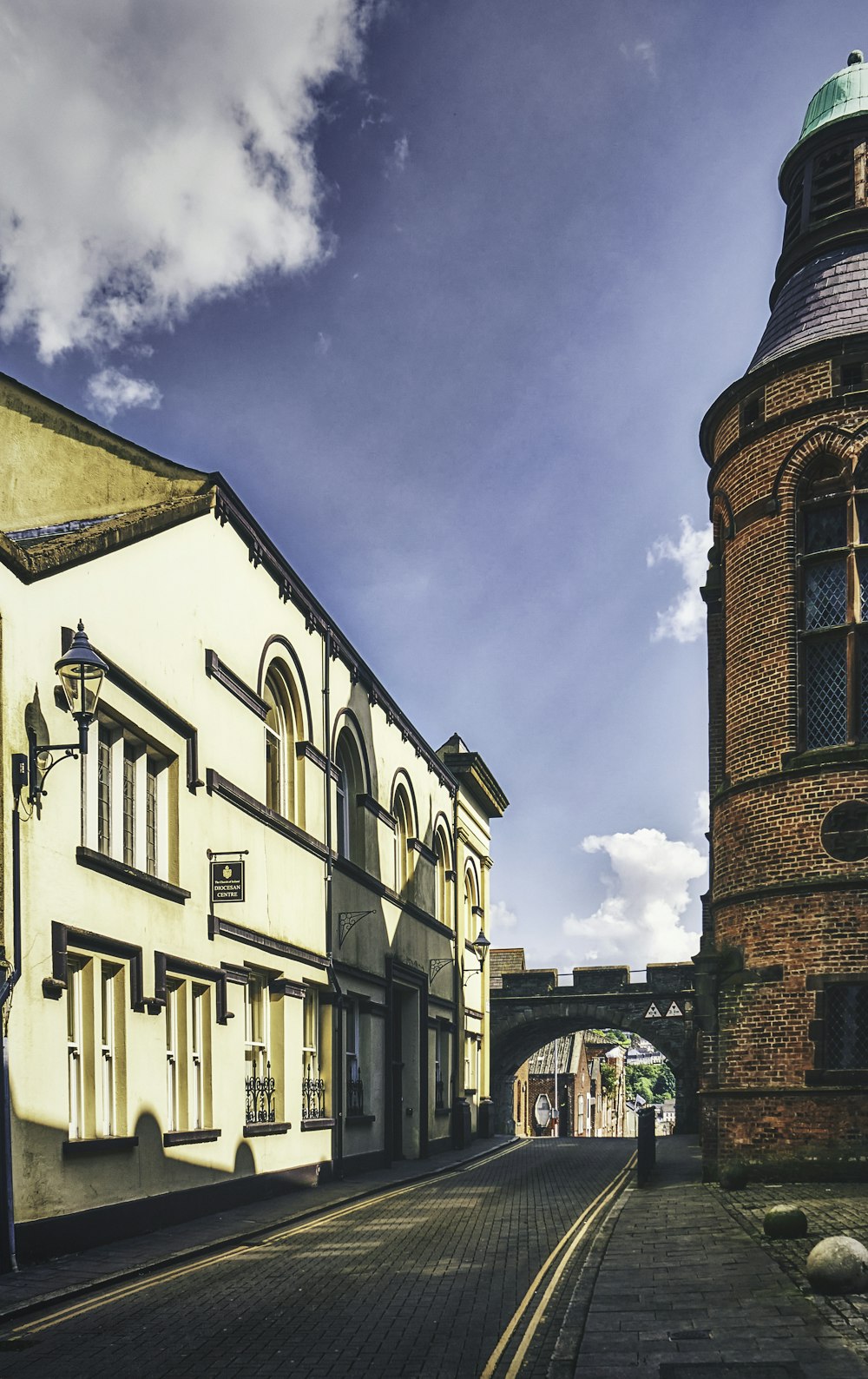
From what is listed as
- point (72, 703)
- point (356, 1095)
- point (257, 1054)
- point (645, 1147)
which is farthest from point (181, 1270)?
point (356, 1095)

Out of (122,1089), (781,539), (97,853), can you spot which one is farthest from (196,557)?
(781,539)

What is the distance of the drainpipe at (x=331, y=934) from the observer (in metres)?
22.2

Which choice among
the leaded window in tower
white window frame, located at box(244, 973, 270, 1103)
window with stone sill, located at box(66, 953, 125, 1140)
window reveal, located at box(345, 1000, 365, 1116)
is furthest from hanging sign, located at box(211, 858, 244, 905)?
the leaded window in tower

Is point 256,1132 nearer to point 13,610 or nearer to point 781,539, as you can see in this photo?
point 13,610

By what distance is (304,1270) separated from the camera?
11.7 m

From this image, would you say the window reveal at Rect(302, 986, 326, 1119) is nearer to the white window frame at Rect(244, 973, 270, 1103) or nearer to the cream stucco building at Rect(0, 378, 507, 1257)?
the cream stucco building at Rect(0, 378, 507, 1257)

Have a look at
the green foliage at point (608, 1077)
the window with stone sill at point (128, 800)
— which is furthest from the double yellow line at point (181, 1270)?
the green foliage at point (608, 1077)

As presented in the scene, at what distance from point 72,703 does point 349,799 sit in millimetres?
13690

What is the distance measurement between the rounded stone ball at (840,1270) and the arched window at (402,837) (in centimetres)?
1965

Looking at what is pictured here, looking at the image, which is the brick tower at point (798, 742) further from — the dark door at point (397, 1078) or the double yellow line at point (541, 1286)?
the dark door at point (397, 1078)

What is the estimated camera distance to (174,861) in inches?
628

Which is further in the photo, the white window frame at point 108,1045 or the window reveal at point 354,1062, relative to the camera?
the window reveal at point 354,1062

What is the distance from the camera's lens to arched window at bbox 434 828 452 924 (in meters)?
34.1


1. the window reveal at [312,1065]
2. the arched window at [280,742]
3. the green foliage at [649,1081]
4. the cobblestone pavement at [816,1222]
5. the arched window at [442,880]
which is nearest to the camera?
the cobblestone pavement at [816,1222]
